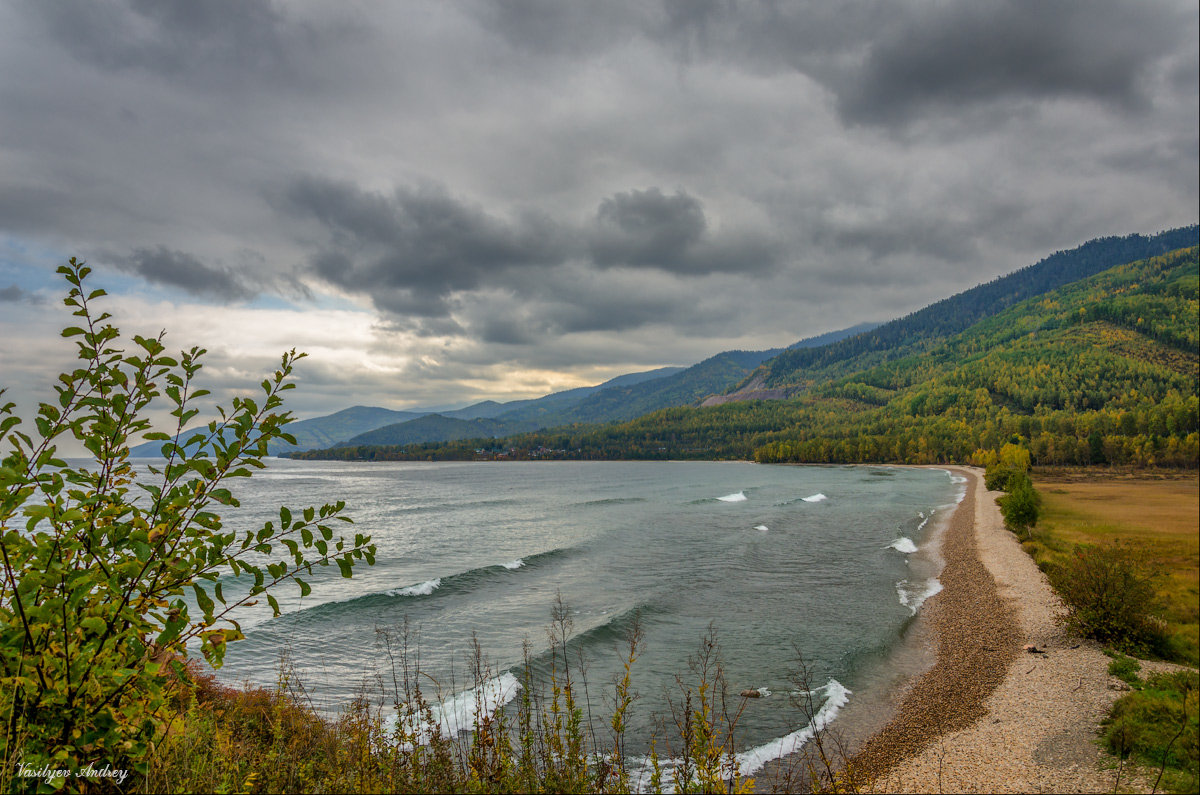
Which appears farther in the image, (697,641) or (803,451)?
(803,451)

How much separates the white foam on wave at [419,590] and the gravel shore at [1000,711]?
22.4 meters

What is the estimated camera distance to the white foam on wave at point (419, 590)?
28859mm

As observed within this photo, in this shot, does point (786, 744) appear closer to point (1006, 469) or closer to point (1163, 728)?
point (1163, 728)

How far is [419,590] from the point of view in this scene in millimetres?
29344

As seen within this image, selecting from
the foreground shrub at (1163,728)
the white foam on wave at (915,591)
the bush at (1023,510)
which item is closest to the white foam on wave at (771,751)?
the foreground shrub at (1163,728)

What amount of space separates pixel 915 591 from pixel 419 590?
86.9 ft

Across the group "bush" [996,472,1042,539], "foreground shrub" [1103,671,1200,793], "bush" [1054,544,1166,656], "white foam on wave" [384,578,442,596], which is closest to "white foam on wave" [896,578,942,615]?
"bush" [1054,544,1166,656]

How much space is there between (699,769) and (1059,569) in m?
27.8

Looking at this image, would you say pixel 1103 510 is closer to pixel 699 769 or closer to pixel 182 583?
pixel 699 769

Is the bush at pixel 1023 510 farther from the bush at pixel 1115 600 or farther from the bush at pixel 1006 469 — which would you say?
the bush at pixel 1115 600

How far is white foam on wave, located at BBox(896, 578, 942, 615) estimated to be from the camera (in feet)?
85.7

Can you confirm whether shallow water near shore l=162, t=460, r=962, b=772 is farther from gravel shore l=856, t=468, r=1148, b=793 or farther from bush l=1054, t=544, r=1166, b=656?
bush l=1054, t=544, r=1166, b=656

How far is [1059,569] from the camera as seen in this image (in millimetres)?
24031

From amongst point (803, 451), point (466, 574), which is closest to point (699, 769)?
point (466, 574)
